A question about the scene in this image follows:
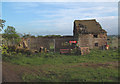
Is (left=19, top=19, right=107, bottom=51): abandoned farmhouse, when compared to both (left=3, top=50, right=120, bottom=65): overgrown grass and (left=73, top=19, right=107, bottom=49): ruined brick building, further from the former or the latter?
(left=3, top=50, right=120, bottom=65): overgrown grass

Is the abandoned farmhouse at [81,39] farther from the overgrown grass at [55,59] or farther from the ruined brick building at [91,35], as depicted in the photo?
the overgrown grass at [55,59]

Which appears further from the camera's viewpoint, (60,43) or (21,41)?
(60,43)

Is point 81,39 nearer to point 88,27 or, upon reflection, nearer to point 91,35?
point 91,35

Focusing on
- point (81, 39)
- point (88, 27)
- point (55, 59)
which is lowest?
point (55, 59)

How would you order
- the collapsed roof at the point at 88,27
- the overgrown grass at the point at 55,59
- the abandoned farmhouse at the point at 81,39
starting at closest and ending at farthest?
the overgrown grass at the point at 55,59, the abandoned farmhouse at the point at 81,39, the collapsed roof at the point at 88,27

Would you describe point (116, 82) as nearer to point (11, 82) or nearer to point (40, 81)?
point (40, 81)

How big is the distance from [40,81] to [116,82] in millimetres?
3687

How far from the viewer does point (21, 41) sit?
69.4 feet

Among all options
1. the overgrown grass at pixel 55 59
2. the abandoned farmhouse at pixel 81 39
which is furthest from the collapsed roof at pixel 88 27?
the overgrown grass at pixel 55 59

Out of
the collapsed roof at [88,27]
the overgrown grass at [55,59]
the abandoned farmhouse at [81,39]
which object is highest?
the collapsed roof at [88,27]

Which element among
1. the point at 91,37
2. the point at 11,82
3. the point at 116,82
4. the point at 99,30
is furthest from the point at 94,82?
the point at 99,30

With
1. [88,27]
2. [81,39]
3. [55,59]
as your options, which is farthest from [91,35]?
[55,59]


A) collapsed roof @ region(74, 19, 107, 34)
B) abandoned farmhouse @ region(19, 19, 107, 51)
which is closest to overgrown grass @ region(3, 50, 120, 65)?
abandoned farmhouse @ region(19, 19, 107, 51)

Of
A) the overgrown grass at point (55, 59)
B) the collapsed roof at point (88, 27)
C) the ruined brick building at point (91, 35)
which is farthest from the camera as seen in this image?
the collapsed roof at point (88, 27)
